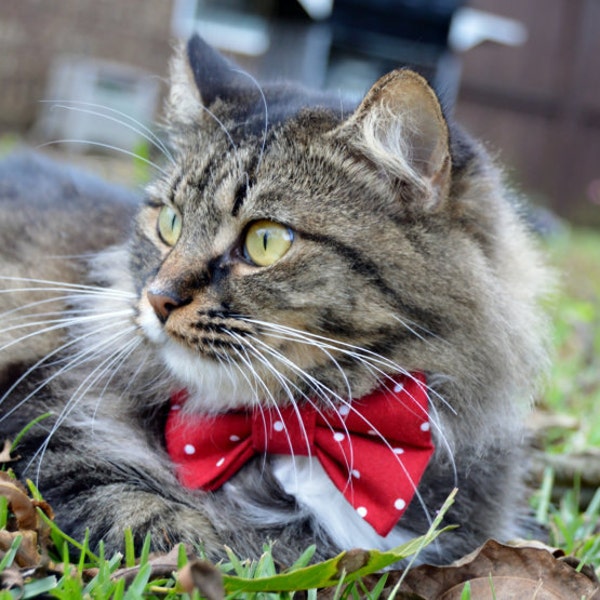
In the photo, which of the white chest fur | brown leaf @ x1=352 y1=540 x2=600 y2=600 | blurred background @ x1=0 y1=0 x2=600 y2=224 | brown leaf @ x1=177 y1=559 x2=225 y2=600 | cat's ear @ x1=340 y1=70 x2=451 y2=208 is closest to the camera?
brown leaf @ x1=177 y1=559 x2=225 y2=600

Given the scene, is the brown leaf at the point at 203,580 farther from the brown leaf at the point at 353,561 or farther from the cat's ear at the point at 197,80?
the cat's ear at the point at 197,80

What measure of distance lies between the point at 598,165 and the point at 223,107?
12.4 metres

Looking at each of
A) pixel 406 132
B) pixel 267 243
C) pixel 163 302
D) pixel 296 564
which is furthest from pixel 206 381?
pixel 406 132

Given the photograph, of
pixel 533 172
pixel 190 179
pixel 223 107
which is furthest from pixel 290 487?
pixel 533 172

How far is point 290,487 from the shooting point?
76.9 inches

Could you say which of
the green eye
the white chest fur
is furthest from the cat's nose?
the white chest fur

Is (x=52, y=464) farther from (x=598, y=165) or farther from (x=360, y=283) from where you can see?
(x=598, y=165)

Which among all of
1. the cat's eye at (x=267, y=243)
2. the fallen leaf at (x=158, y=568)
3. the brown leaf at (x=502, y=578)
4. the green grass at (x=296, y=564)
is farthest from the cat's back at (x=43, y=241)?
the brown leaf at (x=502, y=578)

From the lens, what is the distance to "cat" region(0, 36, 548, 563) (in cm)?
181

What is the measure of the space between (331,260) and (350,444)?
17.2 inches

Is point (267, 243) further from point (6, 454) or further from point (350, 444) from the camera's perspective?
point (6, 454)

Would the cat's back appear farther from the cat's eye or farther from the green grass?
the green grass

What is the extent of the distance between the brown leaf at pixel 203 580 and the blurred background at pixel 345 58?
1.54 meters

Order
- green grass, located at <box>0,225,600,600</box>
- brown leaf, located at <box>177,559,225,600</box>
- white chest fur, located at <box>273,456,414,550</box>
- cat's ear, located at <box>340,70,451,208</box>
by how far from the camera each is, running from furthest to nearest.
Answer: white chest fur, located at <box>273,456,414,550</box>
cat's ear, located at <box>340,70,451,208</box>
green grass, located at <box>0,225,600,600</box>
brown leaf, located at <box>177,559,225,600</box>
